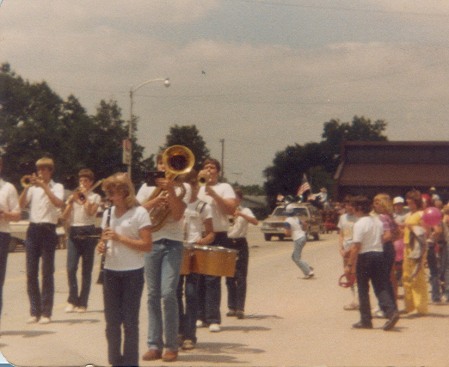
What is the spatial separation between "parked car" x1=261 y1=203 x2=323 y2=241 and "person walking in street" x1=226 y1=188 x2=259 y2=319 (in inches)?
13.7

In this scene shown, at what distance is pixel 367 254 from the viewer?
10.8 meters

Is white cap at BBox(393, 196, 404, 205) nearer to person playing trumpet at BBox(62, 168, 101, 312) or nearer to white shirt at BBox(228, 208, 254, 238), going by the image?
white shirt at BBox(228, 208, 254, 238)

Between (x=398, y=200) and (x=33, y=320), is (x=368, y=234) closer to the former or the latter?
(x=398, y=200)

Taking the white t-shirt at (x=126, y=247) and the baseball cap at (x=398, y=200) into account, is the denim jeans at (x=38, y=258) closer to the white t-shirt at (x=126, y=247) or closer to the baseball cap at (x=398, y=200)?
the white t-shirt at (x=126, y=247)

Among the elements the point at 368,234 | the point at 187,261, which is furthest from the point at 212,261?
the point at 368,234

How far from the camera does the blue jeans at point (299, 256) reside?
13.3 m

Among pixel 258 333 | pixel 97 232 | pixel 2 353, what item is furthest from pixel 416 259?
pixel 2 353

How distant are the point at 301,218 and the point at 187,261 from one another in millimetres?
3769

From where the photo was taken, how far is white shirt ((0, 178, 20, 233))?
30.2 ft

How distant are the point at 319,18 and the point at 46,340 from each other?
3.61m

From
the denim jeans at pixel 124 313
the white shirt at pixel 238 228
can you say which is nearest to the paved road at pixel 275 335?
the denim jeans at pixel 124 313

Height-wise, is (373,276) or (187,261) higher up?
(187,261)

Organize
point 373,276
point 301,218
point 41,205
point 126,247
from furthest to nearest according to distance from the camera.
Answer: point 301,218 < point 373,276 < point 41,205 < point 126,247

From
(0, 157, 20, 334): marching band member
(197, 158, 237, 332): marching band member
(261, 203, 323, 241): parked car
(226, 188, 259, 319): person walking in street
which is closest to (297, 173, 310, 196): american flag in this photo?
(261, 203, 323, 241): parked car
